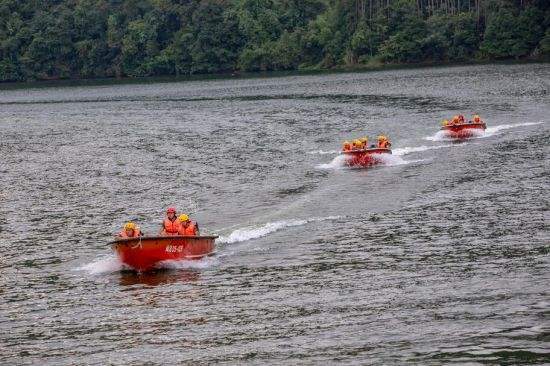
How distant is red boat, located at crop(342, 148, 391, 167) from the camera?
208 ft

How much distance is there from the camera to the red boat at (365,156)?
2495 inches

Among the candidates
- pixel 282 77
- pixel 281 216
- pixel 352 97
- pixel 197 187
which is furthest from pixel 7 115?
pixel 281 216

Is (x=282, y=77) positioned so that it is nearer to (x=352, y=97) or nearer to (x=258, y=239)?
(x=352, y=97)

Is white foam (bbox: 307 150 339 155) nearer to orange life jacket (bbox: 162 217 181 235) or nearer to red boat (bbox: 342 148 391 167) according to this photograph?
red boat (bbox: 342 148 391 167)

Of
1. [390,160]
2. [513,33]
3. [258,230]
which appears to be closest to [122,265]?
[258,230]

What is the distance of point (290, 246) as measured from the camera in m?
42.9

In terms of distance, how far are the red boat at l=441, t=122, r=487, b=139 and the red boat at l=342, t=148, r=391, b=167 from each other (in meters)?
12.0

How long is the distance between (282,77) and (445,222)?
443ft

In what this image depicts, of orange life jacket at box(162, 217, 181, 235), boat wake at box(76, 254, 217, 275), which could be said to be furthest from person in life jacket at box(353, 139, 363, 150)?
orange life jacket at box(162, 217, 181, 235)

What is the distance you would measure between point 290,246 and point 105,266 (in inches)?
300

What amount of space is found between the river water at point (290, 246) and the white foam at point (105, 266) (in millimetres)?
66

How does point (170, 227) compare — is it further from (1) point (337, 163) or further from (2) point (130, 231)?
(1) point (337, 163)

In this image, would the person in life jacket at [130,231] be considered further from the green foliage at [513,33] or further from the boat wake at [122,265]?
the green foliage at [513,33]

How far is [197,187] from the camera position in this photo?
2416 inches
